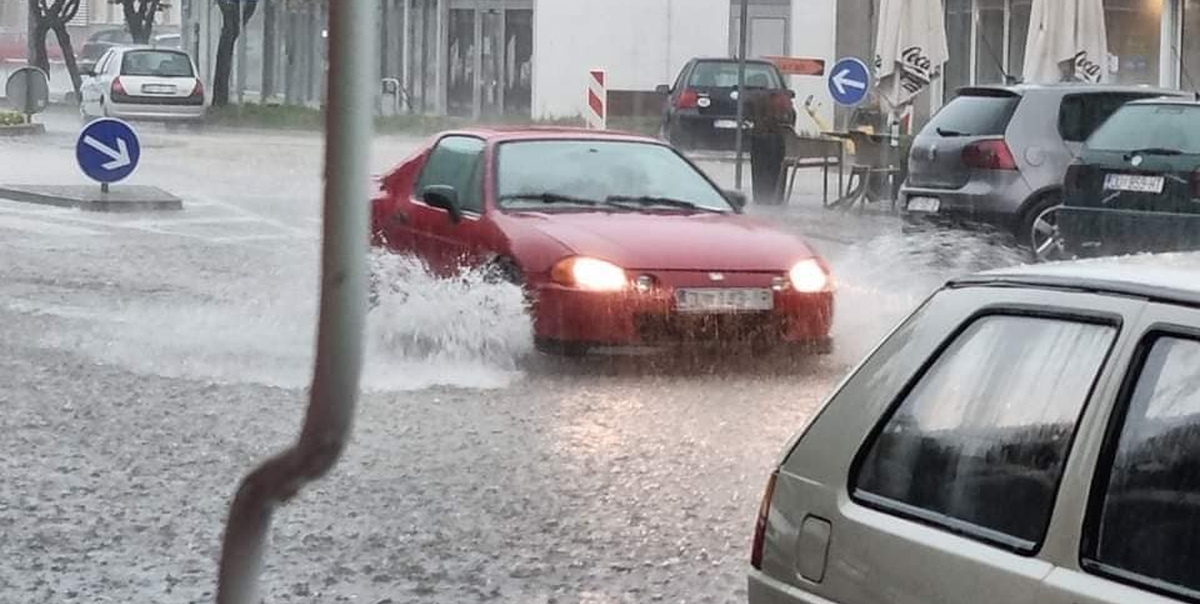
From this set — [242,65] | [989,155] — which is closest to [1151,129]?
[989,155]

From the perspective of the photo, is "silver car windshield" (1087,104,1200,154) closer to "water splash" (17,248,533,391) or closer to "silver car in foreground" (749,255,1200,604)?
"water splash" (17,248,533,391)

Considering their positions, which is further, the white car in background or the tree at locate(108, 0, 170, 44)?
the tree at locate(108, 0, 170, 44)

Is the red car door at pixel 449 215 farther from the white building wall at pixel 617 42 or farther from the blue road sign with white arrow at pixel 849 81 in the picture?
the white building wall at pixel 617 42

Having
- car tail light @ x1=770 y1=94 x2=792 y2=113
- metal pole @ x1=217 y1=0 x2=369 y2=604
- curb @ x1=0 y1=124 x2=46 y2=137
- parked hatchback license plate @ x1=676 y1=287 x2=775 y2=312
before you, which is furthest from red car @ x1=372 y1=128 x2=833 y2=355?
curb @ x1=0 y1=124 x2=46 y2=137

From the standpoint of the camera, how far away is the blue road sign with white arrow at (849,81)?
28297 mm

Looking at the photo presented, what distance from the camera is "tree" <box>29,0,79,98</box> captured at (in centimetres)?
5581

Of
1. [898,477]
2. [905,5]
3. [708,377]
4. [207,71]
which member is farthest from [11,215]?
[207,71]

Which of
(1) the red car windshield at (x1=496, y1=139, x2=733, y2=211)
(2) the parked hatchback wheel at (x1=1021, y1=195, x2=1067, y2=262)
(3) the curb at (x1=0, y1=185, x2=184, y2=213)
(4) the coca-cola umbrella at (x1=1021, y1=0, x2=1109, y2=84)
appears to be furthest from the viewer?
(4) the coca-cola umbrella at (x1=1021, y1=0, x2=1109, y2=84)

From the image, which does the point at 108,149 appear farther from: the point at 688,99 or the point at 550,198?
the point at 688,99

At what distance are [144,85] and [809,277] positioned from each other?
34.6 meters

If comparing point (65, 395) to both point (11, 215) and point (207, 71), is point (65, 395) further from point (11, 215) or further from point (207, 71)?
point (207, 71)

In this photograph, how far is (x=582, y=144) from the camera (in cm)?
1411

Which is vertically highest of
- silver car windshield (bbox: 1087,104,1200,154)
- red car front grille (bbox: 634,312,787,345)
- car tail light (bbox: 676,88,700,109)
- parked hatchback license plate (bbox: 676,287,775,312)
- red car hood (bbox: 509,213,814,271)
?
silver car windshield (bbox: 1087,104,1200,154)

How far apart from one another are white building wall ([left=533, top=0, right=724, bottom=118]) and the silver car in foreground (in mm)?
43403
